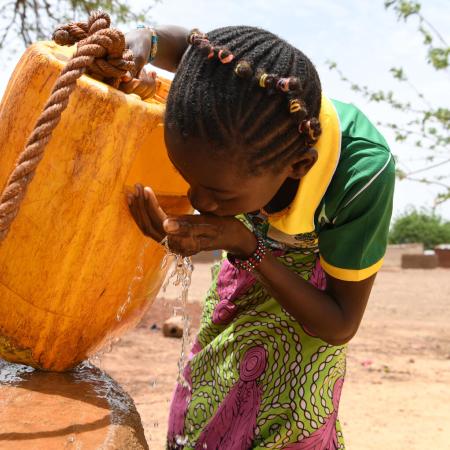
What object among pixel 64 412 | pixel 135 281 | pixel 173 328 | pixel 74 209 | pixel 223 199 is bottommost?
pixel 173 328

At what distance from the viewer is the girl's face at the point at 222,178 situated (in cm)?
146

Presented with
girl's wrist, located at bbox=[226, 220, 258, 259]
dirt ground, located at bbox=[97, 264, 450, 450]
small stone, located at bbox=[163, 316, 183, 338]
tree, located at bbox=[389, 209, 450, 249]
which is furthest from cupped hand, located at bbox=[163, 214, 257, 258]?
tree, located at bbox=[389, 209, 450, 249]

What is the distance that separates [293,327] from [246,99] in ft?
2.44

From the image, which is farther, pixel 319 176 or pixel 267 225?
pixel 267 225

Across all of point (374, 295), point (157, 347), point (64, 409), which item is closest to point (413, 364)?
point (157, 347)

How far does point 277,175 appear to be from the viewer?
1555 mm

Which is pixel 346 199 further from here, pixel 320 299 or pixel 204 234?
pixel 204 234

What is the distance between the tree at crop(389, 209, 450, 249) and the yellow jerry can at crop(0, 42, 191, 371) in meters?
Answer: 22.1

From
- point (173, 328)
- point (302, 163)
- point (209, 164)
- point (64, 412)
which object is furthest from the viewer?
point (173, 328)

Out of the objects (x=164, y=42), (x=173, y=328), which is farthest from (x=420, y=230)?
(x=164, y=42)

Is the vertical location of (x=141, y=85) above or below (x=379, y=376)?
above

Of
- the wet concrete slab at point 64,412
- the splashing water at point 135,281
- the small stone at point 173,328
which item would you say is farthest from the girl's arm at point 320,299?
the small stone at point 173,328

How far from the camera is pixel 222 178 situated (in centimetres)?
148

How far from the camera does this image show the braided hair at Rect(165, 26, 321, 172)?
57.1 inches
